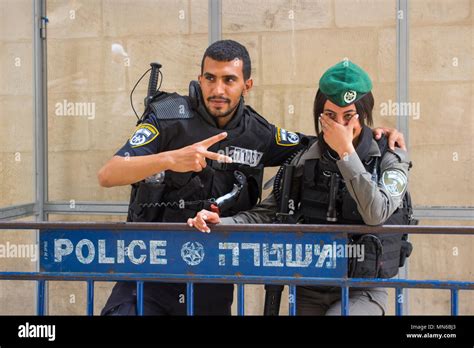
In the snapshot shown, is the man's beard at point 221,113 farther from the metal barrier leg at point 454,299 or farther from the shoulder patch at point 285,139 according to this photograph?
the metal barrier leg at point 454,299

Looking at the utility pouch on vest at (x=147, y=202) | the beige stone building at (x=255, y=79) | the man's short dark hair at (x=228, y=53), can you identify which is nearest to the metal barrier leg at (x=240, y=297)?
the utility pouch on vest at (x=147, y=202)

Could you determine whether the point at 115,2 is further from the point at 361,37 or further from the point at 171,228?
the point at 171,228

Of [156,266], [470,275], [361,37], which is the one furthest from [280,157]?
[470,275]

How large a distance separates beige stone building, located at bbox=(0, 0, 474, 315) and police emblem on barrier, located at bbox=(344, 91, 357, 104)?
1622 mm

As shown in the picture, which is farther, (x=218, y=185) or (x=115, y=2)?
(x=115, y=2)

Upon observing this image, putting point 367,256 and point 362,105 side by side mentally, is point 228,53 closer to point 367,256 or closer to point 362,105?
point 362,105

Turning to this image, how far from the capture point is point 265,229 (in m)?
2.51

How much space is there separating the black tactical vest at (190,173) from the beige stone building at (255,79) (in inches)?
51.0

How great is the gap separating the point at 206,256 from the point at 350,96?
0.86 metres

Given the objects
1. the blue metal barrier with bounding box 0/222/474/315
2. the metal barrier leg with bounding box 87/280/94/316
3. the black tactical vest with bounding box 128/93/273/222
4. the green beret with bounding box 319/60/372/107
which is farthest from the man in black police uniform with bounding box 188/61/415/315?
the metal barrier leg with bounding box 87/280/94/316

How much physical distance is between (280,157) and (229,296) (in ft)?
2.36

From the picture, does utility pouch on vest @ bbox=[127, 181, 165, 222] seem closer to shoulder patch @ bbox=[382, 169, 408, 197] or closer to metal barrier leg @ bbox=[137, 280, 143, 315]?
metal barrier leg @ bbox=[137, 280, 143, 315]

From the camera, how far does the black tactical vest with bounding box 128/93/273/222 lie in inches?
118

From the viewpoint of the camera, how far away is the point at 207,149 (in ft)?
9.68
